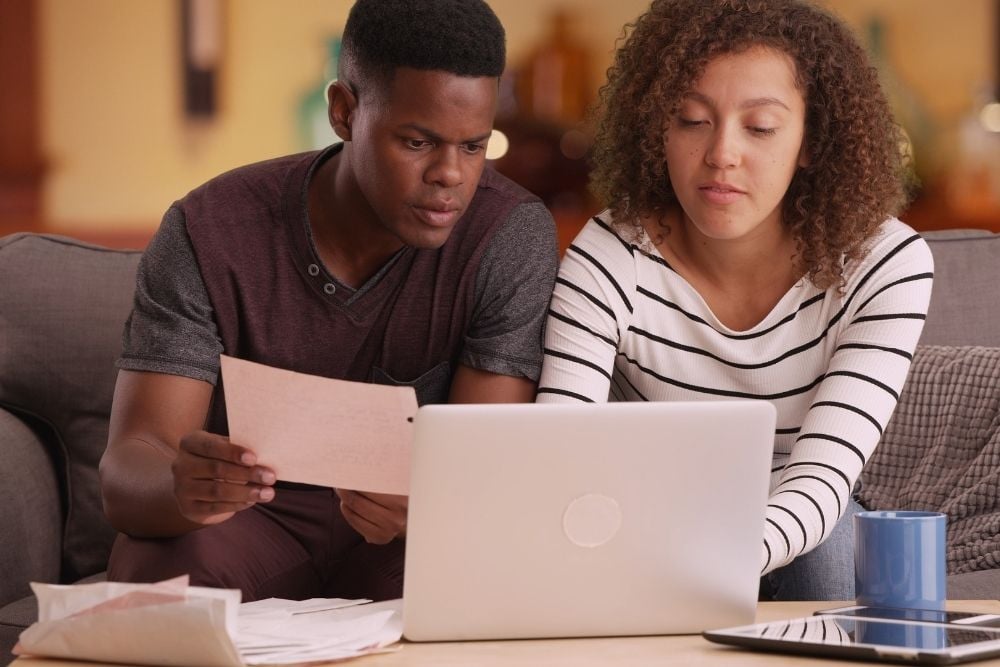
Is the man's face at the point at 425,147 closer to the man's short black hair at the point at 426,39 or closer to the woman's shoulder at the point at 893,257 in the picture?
the man's short black hair at the point at 426,39

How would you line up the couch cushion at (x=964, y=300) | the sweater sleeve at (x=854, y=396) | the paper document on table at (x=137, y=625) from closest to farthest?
the paper document on table at (x=137, y=625) < the sweater sleeve at (x=854, y=396) < the couch cushion at (x=964, y=300)

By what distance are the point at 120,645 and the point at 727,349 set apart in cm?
91

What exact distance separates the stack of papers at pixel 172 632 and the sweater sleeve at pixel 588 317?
1.91ft

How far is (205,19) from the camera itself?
3.63 meters

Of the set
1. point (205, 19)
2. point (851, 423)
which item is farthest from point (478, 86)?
point (205, 19)

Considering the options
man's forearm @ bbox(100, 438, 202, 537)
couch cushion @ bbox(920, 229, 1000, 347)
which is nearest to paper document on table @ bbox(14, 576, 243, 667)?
man's forearm @ bbox(100, 438, 202, 537)

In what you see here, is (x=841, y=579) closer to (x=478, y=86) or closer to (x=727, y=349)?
(x=727, y=349)

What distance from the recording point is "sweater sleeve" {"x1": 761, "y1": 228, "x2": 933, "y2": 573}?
1405 millimetres

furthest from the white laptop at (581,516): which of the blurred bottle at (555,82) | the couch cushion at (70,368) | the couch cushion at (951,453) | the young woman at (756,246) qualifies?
the blurred bottle at (555,82)

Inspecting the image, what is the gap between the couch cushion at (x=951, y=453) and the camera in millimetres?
1803

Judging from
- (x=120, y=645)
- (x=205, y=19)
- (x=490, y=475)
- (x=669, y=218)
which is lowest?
(x=120, y=645)

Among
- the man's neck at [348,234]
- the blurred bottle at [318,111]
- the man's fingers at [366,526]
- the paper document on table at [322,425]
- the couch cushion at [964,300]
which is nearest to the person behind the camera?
the paper document on table at [322,425]

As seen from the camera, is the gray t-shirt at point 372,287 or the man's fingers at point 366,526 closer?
the man's fingers at point 366,526

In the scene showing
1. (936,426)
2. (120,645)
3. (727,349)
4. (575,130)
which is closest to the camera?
(120,645)
